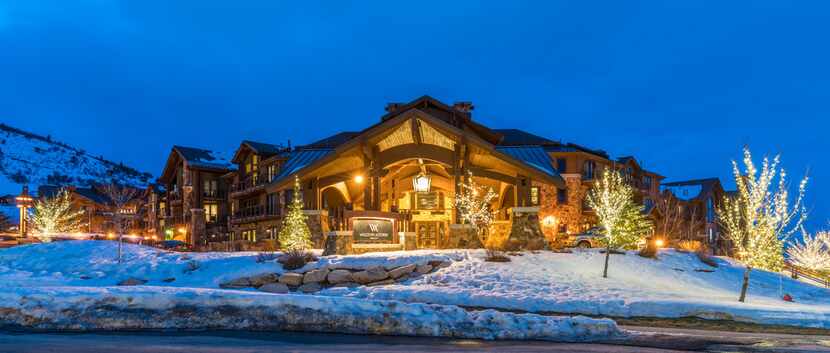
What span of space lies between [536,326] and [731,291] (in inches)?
521

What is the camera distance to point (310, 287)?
68.4 feet

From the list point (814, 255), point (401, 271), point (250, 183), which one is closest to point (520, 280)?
point (401, 271)

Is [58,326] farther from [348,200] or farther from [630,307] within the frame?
[348,200]

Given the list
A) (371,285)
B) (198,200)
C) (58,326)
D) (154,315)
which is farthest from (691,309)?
(198,200)

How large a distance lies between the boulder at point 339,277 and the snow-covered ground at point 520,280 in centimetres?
59

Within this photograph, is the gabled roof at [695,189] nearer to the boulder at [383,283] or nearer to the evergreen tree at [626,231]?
the evergreen tree at [626,231]

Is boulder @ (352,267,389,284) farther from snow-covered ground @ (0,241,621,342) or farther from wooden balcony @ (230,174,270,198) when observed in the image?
wooden balcony @ (230,174,270,198)

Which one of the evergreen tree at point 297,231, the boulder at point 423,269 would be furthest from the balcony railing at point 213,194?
the boulder at point 423,269

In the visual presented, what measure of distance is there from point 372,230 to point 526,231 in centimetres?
604

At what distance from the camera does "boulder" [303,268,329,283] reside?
2123 centimetres

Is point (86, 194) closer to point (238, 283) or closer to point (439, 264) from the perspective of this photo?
point (238, 283)

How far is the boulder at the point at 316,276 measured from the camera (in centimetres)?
2123

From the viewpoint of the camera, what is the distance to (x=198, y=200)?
217 feet

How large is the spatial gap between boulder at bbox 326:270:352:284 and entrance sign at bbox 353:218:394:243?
4.45m
